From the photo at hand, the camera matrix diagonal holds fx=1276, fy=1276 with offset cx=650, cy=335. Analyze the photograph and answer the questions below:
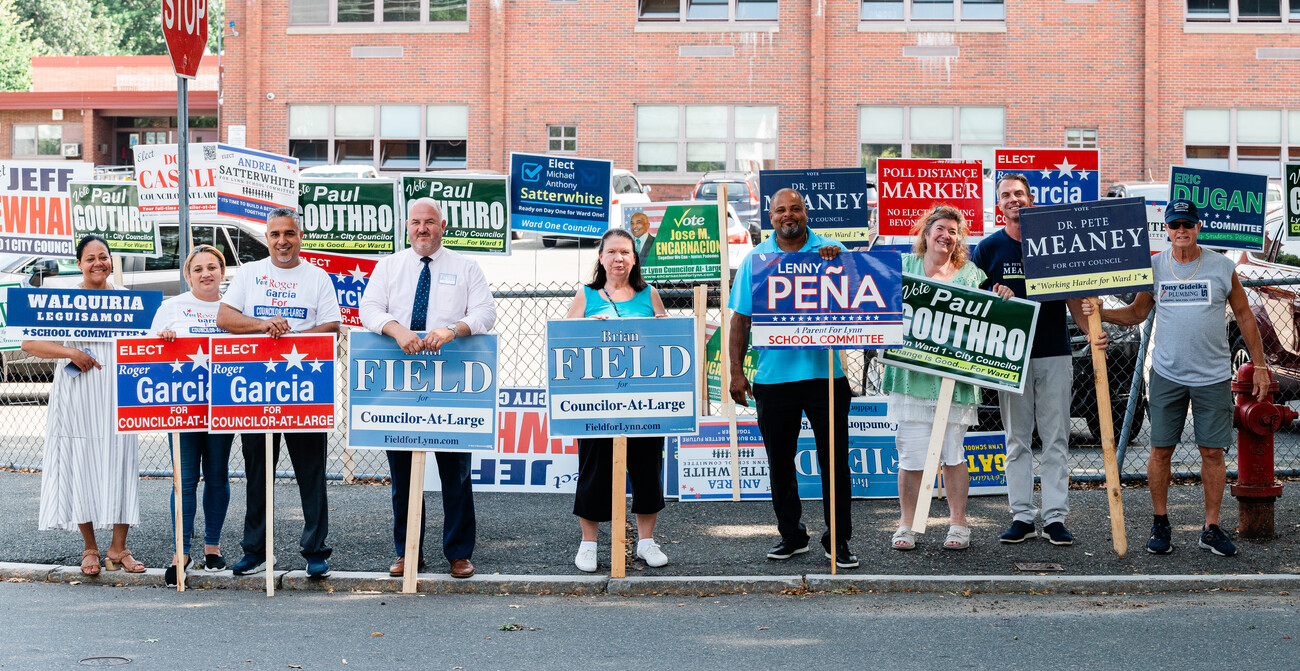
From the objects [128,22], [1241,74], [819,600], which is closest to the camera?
[819,600]

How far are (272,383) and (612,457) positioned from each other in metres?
1.80

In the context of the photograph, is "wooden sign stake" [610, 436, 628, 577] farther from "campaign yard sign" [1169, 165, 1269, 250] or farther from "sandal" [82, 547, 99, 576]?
"campaign yard sign" [1169, 165, 1269, 250]

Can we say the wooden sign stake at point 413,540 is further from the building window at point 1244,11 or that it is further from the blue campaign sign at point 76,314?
the building window at point 1244,11

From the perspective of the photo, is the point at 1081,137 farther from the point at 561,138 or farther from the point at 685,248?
the point at 685,248

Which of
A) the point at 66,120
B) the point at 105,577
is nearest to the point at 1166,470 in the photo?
the point at 105,577

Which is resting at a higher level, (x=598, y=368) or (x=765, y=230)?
(x=765, y=230)

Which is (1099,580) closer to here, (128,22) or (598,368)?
(598,368)

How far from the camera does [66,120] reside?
39781 millimetres

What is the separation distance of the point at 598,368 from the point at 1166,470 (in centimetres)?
322

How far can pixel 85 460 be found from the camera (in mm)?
6855

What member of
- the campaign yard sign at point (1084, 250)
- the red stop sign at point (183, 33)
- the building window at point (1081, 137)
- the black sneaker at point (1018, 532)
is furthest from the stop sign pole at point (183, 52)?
the building window at point (1081, 137)

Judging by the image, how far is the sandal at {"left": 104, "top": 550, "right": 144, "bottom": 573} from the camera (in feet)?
22.3

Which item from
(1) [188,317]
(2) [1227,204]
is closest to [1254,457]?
(2) [1227,204]

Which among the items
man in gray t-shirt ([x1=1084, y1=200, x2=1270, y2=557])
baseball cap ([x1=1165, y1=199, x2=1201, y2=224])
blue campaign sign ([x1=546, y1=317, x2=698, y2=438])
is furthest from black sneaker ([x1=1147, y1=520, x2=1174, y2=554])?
blue campaign sign ([x1=546, y1=317, x2=698, y2=438])
